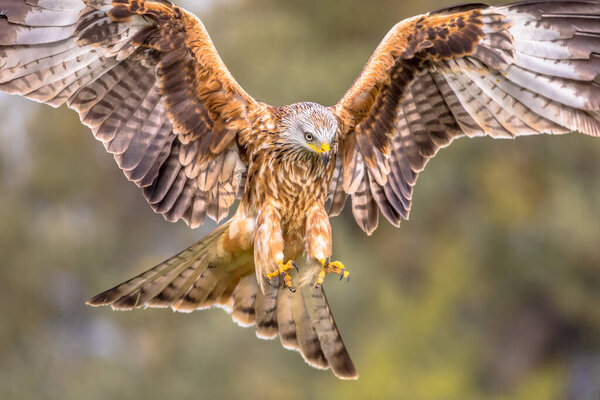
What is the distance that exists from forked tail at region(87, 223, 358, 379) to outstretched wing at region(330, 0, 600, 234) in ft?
2.68

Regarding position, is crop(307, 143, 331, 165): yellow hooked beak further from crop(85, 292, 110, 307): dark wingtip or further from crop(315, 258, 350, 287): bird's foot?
crop(85, 292, 110, 307): dark wingtip

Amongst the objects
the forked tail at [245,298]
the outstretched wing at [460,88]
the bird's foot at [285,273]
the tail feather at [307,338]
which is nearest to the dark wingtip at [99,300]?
the forked tail at [245,298]

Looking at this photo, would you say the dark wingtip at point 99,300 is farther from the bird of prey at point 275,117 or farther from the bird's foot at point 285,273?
the bird's foot at point 285,273

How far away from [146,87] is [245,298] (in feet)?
5.59

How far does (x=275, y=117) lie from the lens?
7.08m

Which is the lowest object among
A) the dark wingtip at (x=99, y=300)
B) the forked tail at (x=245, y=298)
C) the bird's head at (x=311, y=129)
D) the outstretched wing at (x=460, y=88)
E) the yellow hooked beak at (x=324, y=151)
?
the dark wingtip at (x=99, y=300)

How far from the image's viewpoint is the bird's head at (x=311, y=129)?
6.80 meters

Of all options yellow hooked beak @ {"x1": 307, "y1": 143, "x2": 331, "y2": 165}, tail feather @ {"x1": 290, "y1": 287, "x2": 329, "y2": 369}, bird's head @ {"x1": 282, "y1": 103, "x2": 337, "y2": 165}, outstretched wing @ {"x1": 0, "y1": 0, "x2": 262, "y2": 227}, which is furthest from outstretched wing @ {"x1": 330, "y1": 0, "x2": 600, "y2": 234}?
outstretched wing @ {"x1": 0, "y1": 0, "x2": 262, "y2": 227}

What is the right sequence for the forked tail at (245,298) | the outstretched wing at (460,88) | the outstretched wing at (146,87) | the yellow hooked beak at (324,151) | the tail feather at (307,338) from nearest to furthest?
1. the outstretched wing at (146,87)
2. the yellow hooked beak at (324,151)
3. the outstretched wing at (460,88)
4. the forked tail at (245,298)
5. the tail feather at (307,338)

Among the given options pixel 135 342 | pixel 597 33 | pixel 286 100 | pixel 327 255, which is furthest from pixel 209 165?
pixel 135 342

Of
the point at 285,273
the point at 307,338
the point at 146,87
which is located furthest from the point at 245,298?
the point at 146,87

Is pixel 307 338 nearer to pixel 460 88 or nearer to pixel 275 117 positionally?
pixel 275 117

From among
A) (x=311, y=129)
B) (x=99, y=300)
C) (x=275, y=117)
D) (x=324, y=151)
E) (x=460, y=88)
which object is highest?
(x=460, y=88)

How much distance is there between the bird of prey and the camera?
22.2ft
